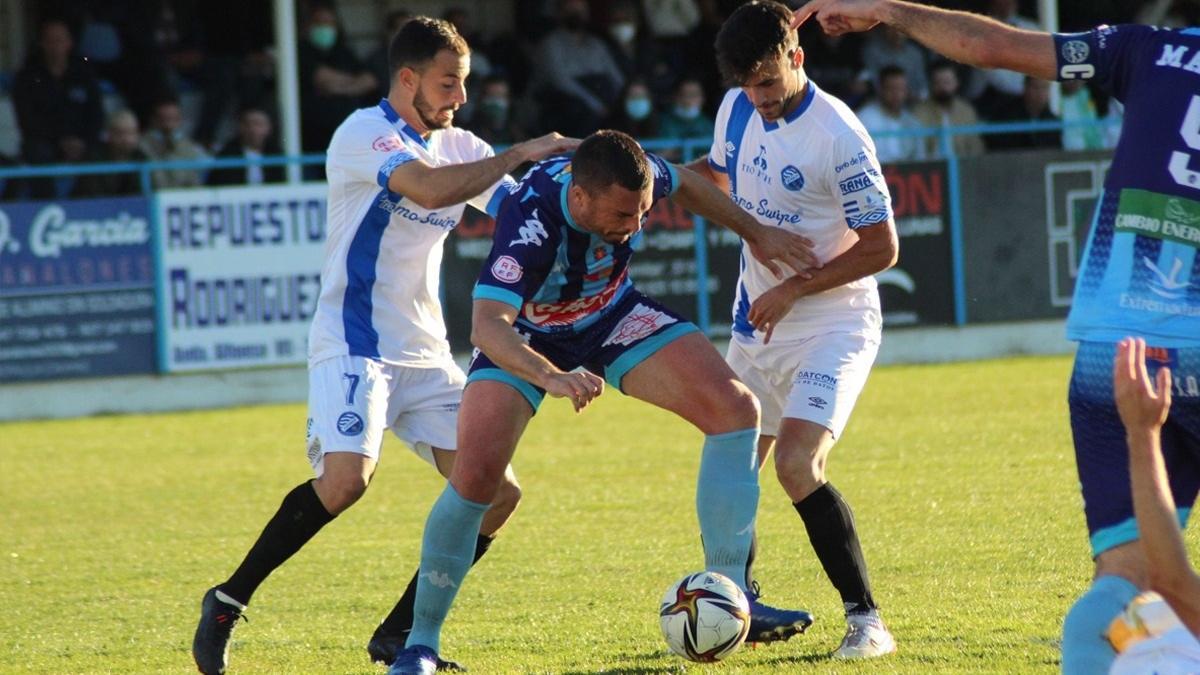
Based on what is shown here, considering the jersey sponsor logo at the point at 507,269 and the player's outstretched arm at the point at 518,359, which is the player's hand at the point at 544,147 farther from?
the player's outstretched arm at the point at 518,359

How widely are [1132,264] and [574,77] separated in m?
13.1

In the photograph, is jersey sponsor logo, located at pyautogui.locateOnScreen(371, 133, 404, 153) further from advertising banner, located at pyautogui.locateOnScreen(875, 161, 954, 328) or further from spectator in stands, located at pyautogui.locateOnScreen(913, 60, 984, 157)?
spectator in stands, located at pyautogui.locateOnScreen(913, 60, 984, 157)

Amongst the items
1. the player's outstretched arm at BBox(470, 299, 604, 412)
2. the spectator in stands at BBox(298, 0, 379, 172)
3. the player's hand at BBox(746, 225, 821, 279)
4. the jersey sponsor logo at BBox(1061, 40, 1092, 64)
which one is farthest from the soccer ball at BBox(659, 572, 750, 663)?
the spectator in stands at BBox(298, 0, 379, 172)


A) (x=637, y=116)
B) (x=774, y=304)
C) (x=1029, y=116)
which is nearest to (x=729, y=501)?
(x=774, y=304)

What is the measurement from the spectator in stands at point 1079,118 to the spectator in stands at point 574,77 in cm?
436

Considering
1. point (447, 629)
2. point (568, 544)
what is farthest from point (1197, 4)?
point (447, 629)

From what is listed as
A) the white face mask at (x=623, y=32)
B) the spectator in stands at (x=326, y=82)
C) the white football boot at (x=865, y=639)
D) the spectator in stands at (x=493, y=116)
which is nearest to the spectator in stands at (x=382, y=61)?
the spectator in stands at (x=326, y=82)

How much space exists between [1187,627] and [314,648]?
324cm

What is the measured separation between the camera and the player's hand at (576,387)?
495 centimetres

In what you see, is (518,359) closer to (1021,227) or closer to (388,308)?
(388,308)

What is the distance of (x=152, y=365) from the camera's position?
566 inches

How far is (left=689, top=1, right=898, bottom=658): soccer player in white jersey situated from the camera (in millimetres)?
5914

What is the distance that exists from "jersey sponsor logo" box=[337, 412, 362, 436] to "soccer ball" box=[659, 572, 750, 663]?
123 centimetres

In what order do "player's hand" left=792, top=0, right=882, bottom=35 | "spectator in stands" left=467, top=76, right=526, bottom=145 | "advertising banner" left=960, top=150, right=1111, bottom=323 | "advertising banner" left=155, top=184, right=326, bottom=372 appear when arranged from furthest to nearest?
"spectator in stands" left=467, top=76, right=526, bottom=145 < "advertising banner" left=960, top=150, right=1111, bottom=323 < "advertising banner" left=155, top=184, right=326, bottom=372 < "player's hand" left=792, top=0, right=882, bottom=35
